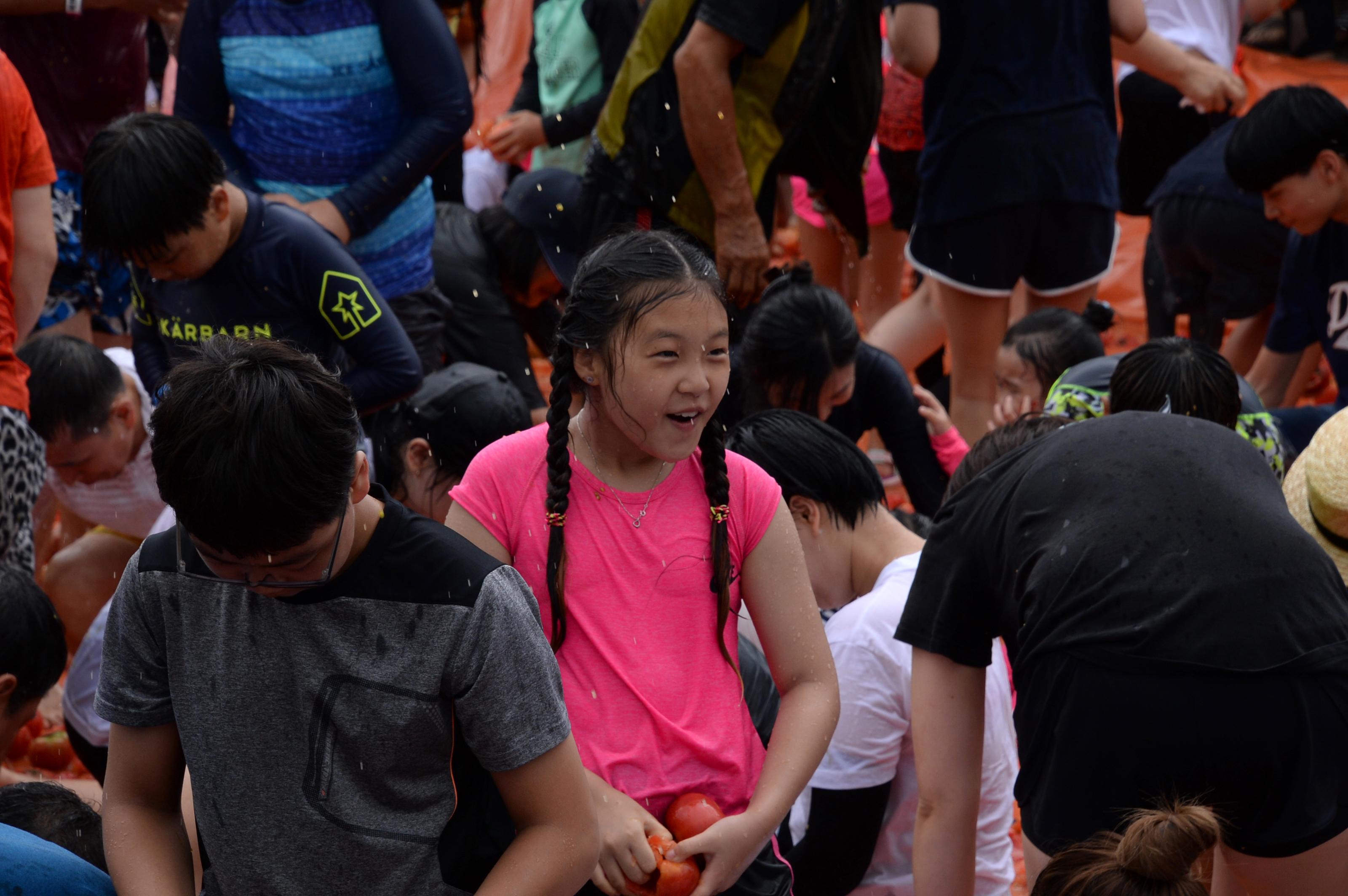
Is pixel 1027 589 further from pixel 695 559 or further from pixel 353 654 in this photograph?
pixel 353 654

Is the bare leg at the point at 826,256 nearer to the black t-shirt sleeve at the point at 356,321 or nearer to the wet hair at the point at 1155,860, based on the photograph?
the black t-shirt sleeve at the point at 356,321

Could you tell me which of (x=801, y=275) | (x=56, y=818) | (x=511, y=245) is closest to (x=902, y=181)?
(x=511, y=245)

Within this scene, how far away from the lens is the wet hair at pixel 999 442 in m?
2.32

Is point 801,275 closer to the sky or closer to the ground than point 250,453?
closer to the ground

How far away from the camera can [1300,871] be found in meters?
1.91

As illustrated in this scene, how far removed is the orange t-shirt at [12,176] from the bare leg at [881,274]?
357 centimetres

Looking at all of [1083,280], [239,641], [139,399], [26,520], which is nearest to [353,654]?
[239,641]

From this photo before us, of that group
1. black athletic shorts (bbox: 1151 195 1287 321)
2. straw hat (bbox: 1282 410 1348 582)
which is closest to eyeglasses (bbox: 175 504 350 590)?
straw hat (bbox: 1282 410 1348 582)

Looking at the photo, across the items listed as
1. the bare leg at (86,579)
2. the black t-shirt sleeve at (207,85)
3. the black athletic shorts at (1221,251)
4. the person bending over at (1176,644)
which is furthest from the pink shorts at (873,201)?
the person bending over at (1176,644)

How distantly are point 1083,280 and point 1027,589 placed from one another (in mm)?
2618

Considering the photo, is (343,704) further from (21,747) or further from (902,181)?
(902,181)

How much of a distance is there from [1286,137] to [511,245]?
7.74 feet

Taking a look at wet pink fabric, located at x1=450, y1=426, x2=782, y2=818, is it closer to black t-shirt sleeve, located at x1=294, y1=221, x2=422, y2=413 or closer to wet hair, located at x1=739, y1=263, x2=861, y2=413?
black t-shirt sleeve, located at x1=294, y1=221, x2=422, y2=413

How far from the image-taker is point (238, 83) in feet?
11.6
